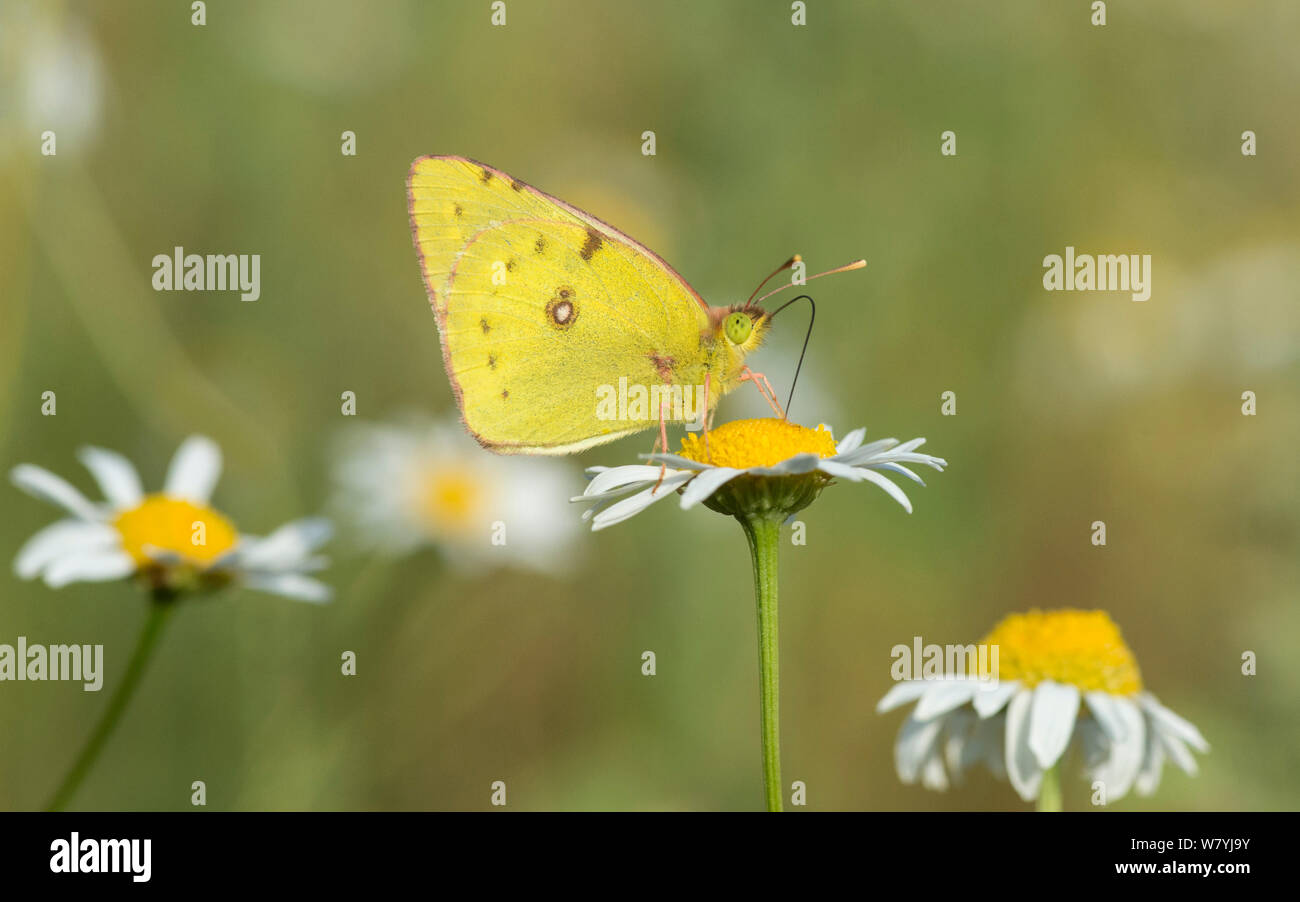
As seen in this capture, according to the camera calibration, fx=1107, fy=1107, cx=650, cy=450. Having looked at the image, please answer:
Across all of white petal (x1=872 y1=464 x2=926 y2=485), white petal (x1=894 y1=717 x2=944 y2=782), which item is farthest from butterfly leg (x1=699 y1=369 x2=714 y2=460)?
white petal (x1=894 y1=717 x2=944 y2=782)

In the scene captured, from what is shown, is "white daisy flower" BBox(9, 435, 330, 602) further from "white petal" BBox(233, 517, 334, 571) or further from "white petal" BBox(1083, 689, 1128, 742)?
"white petal" BBox(1083, 689, 1128, 742)

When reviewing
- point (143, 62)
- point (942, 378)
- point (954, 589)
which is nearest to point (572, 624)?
point (954, 589)

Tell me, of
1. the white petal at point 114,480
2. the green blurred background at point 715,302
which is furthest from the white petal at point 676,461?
the green blurred background at point 715,302

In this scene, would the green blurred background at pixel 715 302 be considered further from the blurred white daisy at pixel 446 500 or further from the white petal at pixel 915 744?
the white petal at pixel 915 744

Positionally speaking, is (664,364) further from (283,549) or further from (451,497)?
(451,497)

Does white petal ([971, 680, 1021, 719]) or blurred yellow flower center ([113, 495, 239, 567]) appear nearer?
white petal ([971, 680, 1021, 719])

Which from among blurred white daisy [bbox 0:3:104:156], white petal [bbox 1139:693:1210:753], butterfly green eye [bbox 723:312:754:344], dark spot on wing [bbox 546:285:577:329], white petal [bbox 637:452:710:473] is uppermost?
blurred white daisy [bbox 0:3:104:156]

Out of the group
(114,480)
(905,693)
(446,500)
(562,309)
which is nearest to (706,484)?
(905,693)
